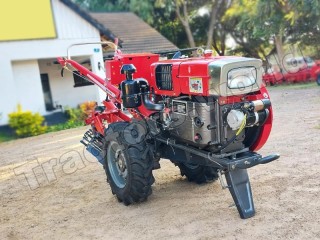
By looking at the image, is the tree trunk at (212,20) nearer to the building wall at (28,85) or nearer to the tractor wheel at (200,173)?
the building wall at (28,85)

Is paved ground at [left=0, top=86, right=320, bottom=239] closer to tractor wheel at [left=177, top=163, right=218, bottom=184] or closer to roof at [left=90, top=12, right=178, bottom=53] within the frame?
tractor wheel at [left=177, top=163, right=218, bottom=184]

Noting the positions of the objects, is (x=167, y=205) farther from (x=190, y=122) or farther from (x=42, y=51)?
(x=42, y=51)

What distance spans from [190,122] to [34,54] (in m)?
10.7

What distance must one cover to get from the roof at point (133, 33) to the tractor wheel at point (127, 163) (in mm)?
13021

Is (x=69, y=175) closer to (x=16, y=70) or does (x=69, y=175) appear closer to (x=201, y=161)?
(x=201, y=161)

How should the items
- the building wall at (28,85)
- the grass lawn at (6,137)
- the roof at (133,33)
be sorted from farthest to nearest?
the roof at (133,33) < the building wall at (28,85) < the grass lawn at (6,137)

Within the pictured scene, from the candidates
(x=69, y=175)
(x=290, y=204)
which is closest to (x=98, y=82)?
(x=69, y=175)

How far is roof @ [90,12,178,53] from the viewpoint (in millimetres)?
18620

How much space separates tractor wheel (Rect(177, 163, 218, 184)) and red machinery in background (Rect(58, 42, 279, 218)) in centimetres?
1

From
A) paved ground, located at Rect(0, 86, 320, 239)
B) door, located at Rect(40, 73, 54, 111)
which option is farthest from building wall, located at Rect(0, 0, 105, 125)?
paved ground, located at Rect(0, 86, 320, 239)

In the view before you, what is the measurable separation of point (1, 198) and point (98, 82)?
2.22 m

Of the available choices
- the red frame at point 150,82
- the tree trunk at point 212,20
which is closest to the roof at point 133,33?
the tree trunk at point 212,20

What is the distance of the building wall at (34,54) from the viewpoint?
13.0m

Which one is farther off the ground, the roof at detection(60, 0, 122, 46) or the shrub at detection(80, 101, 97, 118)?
the roof at detection(60, 0, 122, 46)
